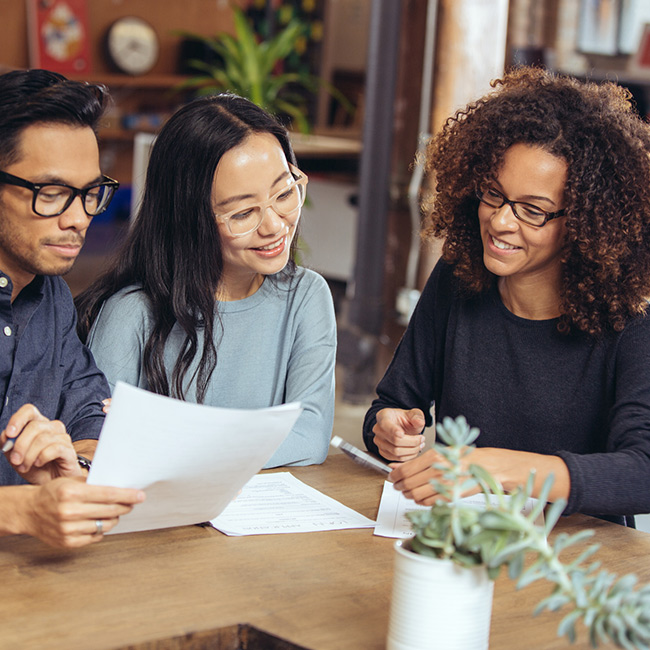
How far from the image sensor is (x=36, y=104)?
1.38m

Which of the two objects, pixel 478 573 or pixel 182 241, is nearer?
pixel 478 573

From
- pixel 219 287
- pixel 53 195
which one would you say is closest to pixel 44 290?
pixel 53 195

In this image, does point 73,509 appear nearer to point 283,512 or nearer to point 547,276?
point 283,512

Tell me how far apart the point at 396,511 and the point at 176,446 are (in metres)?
0.46

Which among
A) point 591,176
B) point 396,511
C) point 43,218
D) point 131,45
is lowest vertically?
point 396,511

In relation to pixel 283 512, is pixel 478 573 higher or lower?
higher

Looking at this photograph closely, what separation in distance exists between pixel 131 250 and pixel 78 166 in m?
0.38

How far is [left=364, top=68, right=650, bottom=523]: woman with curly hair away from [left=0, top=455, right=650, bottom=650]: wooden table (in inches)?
13.0

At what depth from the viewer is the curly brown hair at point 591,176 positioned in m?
1.48

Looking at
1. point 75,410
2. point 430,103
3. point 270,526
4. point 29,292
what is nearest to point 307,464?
point 270,526

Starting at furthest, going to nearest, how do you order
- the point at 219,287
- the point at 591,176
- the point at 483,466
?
the point at 219,287, the point at 591,176, the point at 483,466

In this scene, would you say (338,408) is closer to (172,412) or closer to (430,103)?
(430,103)

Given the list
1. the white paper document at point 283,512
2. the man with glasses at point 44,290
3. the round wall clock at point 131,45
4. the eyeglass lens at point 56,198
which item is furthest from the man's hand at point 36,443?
the round wall clock at point 131,45

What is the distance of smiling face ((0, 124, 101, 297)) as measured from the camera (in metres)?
1.36
